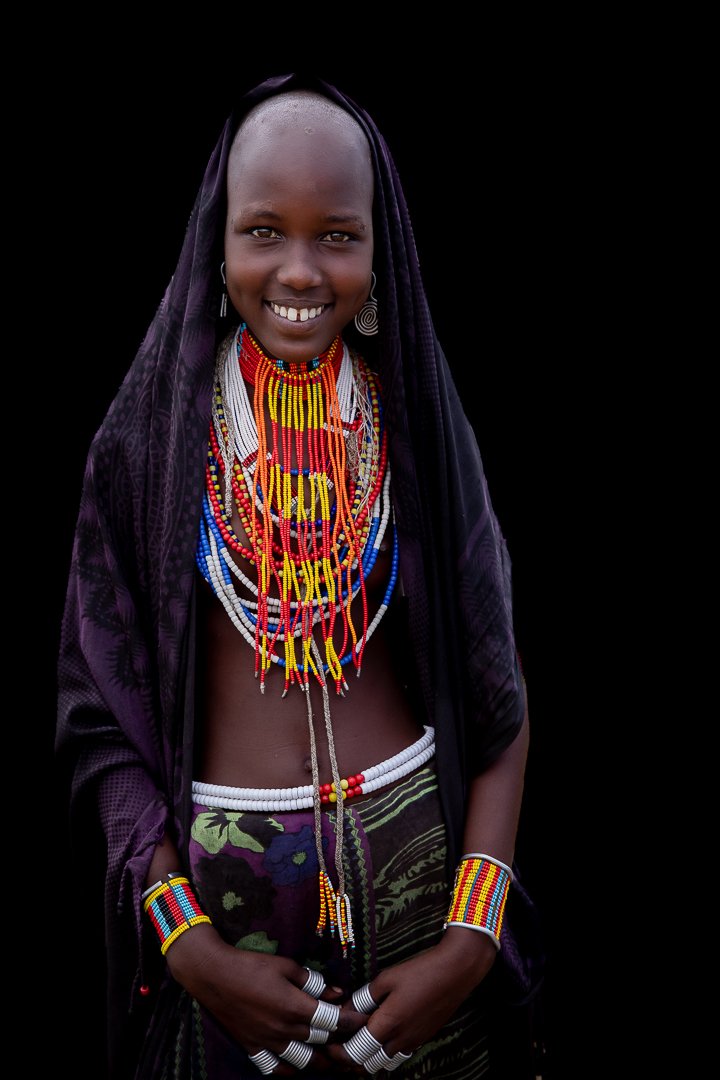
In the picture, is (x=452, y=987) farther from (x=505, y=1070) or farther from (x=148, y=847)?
(x=148, y=847)

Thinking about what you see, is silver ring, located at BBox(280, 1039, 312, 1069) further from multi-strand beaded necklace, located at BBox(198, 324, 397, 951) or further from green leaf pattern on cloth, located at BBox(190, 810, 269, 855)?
multi-strand beaded necklace, located at BBox(198, 324, 397, 951)

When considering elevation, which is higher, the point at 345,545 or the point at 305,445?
the point at 305,445

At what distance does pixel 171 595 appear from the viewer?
2.12 metres

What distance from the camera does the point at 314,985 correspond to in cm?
206

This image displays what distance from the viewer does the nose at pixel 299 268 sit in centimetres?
198

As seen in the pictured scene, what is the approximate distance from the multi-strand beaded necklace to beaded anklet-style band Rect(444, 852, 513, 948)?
0.39 metres

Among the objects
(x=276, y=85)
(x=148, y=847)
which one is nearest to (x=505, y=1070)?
(x=148, y=847)

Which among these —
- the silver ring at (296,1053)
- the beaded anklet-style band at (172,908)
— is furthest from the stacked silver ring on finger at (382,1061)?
the beaded anklet-style band at (172,908)

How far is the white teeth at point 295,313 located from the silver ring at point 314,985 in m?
1.29

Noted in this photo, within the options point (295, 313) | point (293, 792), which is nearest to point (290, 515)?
point (295, 313)

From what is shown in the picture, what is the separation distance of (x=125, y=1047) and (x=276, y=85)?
2068mm

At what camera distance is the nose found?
1984mm

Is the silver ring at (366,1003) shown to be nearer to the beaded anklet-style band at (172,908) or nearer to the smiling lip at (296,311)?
the beaded anklet-style band at (172,908)

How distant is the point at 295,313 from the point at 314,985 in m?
1.32
